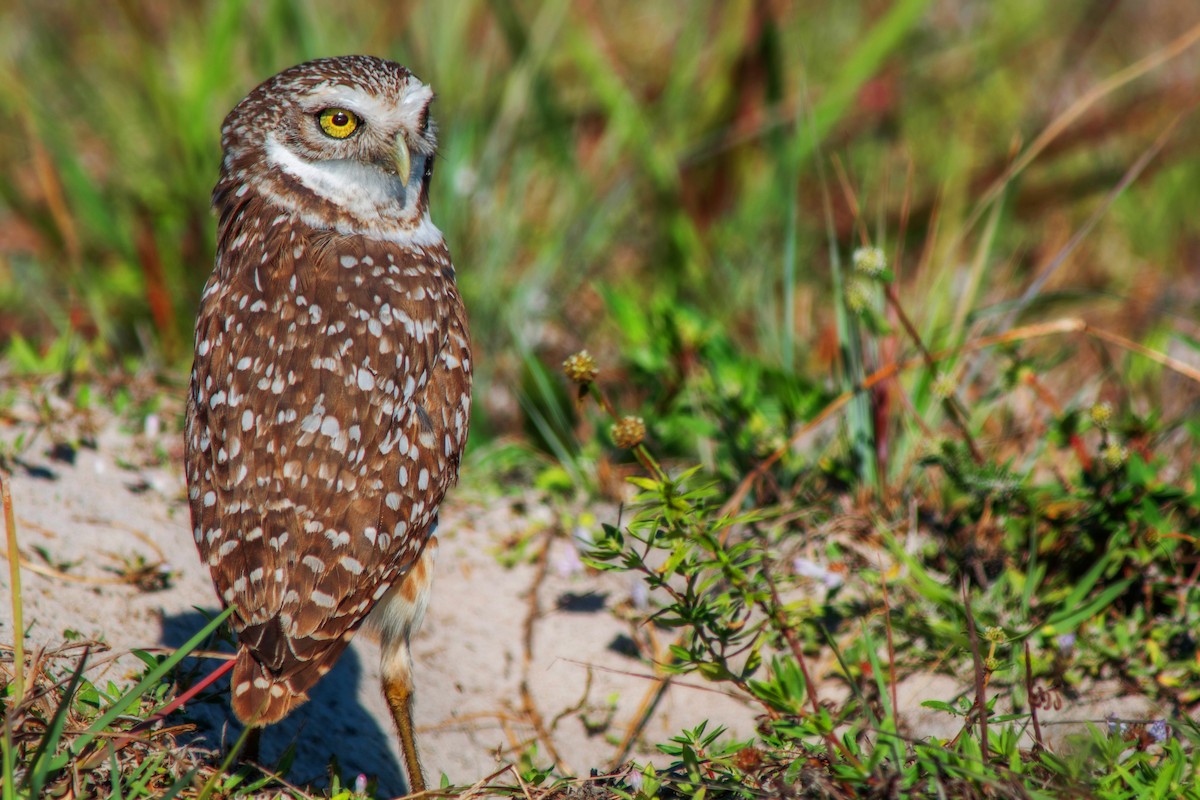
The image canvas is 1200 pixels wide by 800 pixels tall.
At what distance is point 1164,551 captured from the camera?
324 cm

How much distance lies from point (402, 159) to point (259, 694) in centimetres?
154

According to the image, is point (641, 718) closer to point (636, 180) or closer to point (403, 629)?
point (403, 629)

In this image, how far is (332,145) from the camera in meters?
3.25

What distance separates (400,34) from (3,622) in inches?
158

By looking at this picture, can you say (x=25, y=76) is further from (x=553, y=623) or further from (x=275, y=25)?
(x=553, y=623)

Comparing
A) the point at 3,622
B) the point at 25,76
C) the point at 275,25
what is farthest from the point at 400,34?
the point at 3,622

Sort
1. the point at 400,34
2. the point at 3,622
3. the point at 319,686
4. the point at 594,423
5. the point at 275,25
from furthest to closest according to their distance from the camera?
the point at 400,34
the point at 275,25
the point at 594,423
the point at 319,686
the point at 3,622

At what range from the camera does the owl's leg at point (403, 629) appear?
3.07m

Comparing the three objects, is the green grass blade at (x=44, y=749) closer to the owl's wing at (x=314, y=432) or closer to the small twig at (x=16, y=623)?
the small twig at (x=16, y=623)

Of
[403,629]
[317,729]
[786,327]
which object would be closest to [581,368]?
[403,629]

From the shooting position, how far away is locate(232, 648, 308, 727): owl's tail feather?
2.59 meters

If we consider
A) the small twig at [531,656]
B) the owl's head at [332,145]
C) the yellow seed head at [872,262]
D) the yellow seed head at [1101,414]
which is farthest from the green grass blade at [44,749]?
the yellow seed head at [1101,414]

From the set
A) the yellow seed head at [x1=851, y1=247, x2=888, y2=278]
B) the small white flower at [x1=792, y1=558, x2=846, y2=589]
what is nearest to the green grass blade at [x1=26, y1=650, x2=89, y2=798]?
the small white flower at [x1=792, y1=558, x2=846, y2=589]

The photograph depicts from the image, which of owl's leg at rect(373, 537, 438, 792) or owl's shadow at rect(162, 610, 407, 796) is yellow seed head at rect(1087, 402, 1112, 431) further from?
owl's shadow at rect(162, 610, 407, 796)
